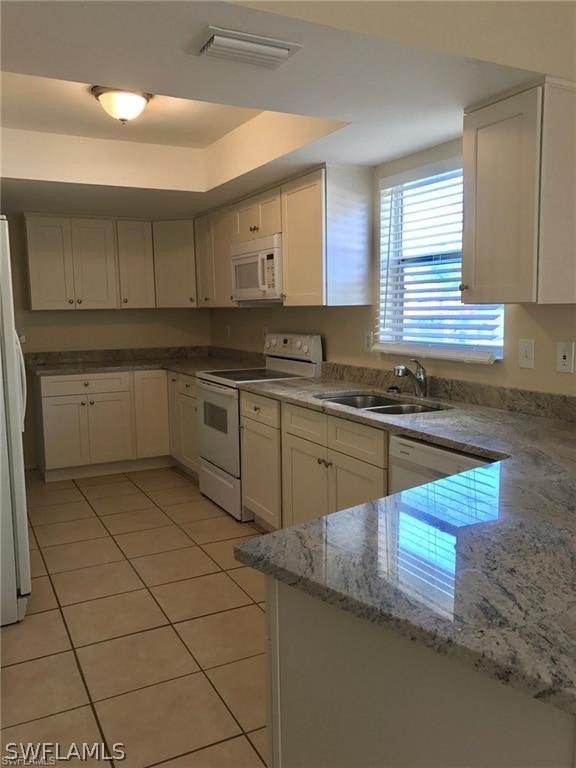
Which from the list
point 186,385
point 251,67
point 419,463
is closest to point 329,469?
point 419,463

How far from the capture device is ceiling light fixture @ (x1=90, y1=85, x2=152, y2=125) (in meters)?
3.09

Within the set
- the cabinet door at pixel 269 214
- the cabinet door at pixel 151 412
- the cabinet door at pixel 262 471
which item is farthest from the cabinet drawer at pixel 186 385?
the cabinet door at pixel 269 214

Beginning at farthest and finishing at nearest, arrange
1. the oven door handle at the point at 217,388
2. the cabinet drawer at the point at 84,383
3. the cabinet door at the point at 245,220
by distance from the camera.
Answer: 1. the cabinet drawer at the point at 84,383
2. the cabinet door at the point at 245,220
3. the oven door handle at the point at 217,388

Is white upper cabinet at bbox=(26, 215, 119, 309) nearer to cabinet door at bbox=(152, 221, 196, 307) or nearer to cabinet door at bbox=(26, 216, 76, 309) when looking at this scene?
cabinet door at bbox=(26, 216, 76, 309)

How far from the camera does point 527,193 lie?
7.45ft

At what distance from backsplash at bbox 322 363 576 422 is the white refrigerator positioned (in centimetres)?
198

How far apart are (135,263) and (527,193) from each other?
3.90 m

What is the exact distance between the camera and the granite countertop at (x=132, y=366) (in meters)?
4.98

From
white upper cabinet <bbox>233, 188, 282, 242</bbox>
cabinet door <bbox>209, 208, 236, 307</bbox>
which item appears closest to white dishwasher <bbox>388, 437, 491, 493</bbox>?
white upper cabinet <bbox>233, 188, 282, 242</bbox>

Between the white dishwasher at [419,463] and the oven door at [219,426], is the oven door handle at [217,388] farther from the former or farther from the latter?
the white dishwasher at [419,463]

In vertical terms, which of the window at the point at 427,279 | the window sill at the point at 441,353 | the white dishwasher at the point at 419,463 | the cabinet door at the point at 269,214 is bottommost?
the white dishwasher at the point at 419,463

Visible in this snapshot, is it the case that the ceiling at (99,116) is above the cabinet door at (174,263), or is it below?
above

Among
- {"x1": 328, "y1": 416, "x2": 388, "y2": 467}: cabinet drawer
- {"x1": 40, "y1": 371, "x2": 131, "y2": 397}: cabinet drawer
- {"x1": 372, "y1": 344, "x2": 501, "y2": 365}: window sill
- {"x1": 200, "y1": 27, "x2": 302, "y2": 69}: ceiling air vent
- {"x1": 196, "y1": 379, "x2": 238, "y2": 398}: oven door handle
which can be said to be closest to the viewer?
{"x1": 200, "y1": 27, "x2": 302, "y2": 69}: ceiling air vent

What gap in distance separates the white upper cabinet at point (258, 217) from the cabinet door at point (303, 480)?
1499 mm
